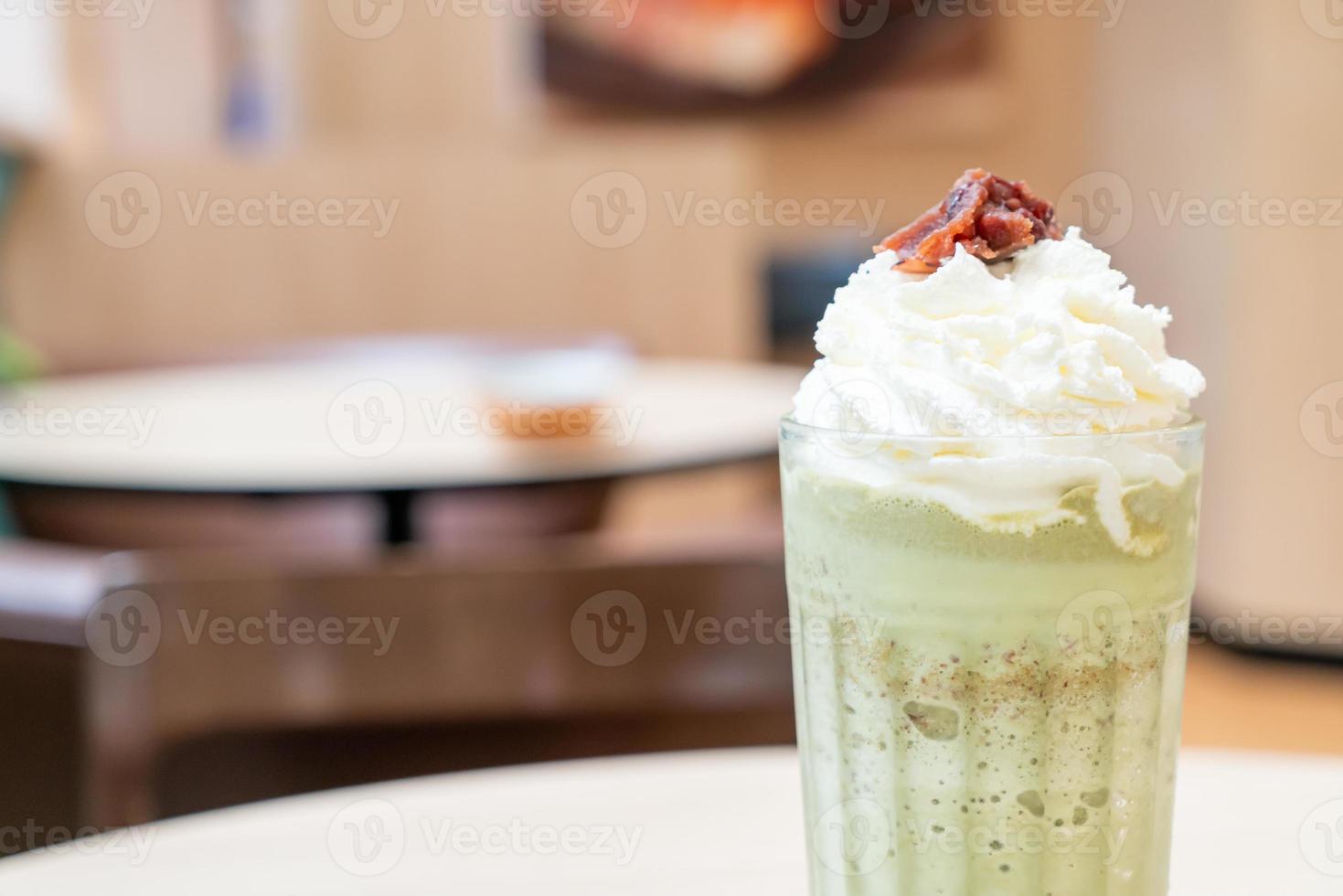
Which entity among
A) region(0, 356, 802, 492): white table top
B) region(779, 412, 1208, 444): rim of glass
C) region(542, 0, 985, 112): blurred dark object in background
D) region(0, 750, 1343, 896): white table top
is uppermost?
region(542, 0, 985, 112): blurred dark object in background

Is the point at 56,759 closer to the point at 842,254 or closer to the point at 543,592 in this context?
the point at 543,592

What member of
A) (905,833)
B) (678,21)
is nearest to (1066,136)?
(678,21)

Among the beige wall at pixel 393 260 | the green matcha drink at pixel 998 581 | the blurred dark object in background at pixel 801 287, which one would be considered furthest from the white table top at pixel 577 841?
the blurred dark object in background at pixel 801 287

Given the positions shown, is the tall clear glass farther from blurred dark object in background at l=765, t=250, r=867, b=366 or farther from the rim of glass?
blurred dark object in background at l=765, t=250, r=867, b=366

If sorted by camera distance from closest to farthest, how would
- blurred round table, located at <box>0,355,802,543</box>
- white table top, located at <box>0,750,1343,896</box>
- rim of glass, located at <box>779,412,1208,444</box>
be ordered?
rim of glass, located at <box>779,412,1208,444</box> < white table top, located at <box>0,750,1343,896</box> < blurred round table, located at <box>0,355,802,543</box>

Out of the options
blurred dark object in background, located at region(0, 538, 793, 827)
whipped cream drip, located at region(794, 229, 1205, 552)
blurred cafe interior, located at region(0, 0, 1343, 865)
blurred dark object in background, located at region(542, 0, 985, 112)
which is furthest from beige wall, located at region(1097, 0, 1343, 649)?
whipped cream drip, located at region(794, 229, 1205, 552)

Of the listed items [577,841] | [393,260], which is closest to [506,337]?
[393,260]
